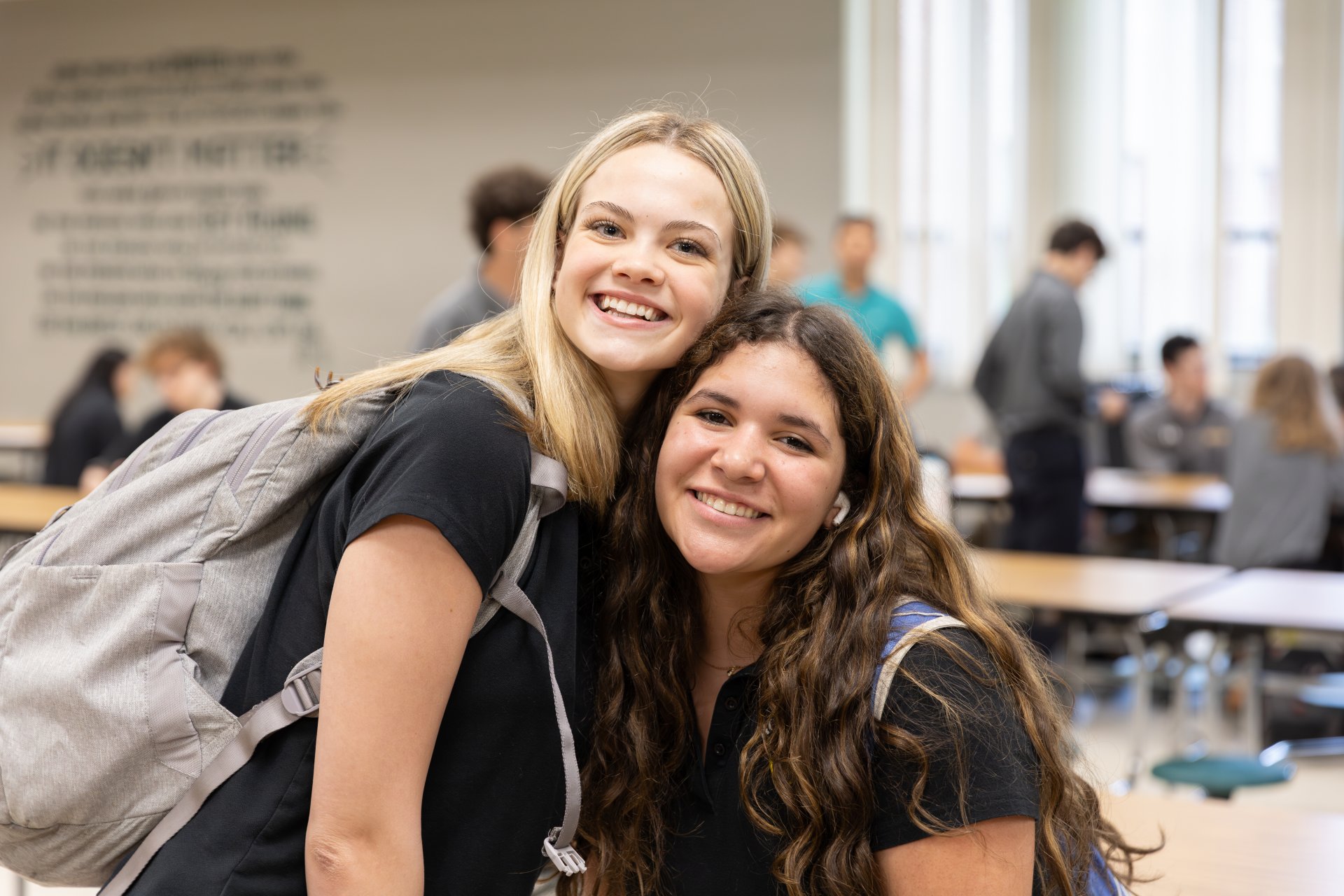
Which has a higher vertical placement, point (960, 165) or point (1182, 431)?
point (960, 165)

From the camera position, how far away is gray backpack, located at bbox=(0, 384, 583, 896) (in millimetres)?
1146

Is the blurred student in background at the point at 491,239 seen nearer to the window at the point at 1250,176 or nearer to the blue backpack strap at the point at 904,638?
the blue backpack strap at the point at 904,638

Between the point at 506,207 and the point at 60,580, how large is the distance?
8.44 ft

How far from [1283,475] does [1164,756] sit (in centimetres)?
109

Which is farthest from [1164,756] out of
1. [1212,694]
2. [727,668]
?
[727,668]

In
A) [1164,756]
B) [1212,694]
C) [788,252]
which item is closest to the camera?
[1212,694]

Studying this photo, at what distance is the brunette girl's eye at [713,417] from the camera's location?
4.50 ft

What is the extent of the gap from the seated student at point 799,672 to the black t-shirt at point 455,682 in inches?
6.2

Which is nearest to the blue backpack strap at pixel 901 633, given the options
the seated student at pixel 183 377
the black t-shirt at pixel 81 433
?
the seated student at pixel 183 377

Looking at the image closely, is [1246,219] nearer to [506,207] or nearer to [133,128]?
[506,207]

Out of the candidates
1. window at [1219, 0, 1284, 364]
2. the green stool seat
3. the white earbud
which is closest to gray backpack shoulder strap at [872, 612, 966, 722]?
the white earbud

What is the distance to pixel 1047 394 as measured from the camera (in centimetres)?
532

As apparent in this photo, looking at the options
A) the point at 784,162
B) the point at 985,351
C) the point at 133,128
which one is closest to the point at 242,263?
the point at 133,128

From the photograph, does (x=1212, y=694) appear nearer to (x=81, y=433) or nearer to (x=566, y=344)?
(x=566, y=344)
